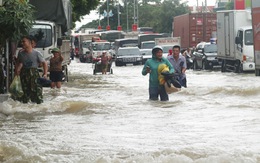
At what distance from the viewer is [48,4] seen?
87.3 ft

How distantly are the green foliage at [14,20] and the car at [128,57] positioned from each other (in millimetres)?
38164

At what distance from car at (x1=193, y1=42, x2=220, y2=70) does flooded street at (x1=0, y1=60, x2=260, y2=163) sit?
74.5ft

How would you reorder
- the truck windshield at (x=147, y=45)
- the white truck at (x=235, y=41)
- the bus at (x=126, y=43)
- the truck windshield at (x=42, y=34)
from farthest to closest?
the bus at (x=126, y=43) → the truck windshield at (x=147, y=45) → the white truck at (x=235, y=41) → the truck windshield at (x=42, y=34)

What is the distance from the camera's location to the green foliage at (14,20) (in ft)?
54.0

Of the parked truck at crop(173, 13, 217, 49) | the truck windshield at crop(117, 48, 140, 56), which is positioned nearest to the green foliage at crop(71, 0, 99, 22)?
the parked truck at crop(173, 13, 217, 49)

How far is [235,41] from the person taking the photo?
36.5 m

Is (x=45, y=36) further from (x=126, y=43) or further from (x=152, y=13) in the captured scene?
(x=152, y=13)

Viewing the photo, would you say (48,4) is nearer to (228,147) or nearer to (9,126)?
(9,126)

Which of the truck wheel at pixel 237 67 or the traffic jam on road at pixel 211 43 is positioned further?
the truck wheel at pixel 237 67

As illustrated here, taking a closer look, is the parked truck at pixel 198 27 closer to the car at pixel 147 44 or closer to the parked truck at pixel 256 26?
the car at pixel 147 44

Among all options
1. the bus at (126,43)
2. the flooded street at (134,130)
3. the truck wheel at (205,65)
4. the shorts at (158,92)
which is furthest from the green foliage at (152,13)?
the shorts at (158,92)

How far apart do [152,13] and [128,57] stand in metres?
63.7

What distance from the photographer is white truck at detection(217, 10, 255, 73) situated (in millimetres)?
35812

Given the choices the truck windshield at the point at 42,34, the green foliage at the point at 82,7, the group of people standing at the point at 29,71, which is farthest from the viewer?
the green foliage at the point at 82,7
